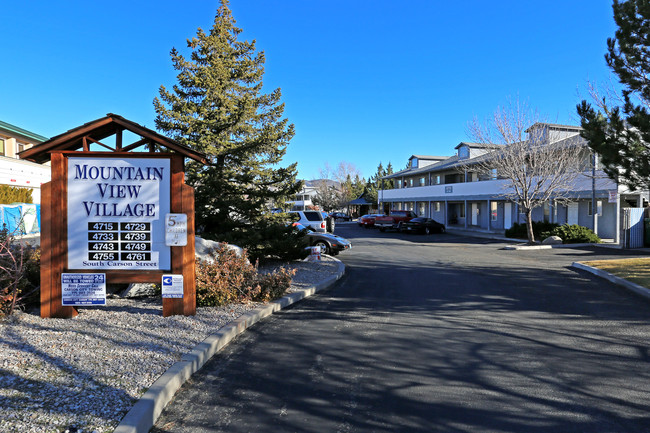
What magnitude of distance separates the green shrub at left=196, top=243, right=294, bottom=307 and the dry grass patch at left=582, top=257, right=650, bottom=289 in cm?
835

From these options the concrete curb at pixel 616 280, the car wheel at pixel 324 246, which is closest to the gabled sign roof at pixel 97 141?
the concrete curb at pixel 616 280

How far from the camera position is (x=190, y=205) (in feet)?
24.4

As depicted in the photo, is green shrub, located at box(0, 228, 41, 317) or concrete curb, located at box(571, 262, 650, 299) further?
concrete curb, located at box(571, 262, 650, 299)

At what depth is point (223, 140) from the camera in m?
14.3

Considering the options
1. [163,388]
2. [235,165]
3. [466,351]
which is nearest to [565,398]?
[466,351]

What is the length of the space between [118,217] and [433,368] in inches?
207

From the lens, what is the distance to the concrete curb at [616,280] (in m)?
10.1

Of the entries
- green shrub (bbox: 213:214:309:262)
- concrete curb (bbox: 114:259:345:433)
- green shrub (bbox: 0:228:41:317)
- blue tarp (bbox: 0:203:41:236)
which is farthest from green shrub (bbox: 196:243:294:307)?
blue tarp (bbox: 0:203:41:236)

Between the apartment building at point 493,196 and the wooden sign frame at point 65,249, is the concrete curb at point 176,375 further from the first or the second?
the apartment building at point 493,196

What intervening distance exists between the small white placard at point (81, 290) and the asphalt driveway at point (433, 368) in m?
2.42

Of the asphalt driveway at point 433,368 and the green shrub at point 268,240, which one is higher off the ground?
the green shrub at point 268,240

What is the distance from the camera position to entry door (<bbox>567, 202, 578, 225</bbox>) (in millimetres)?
28469

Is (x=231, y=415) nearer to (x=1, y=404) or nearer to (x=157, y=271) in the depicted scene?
(x=1, y=404)

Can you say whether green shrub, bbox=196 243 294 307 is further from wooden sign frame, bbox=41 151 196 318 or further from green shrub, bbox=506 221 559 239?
green shrub, bbox=506 221 559 239
